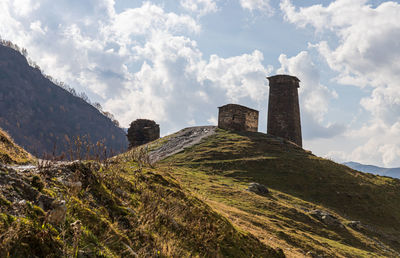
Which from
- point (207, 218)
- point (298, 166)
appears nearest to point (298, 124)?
point (298, 166)

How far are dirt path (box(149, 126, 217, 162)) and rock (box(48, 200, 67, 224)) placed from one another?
32.6 meters

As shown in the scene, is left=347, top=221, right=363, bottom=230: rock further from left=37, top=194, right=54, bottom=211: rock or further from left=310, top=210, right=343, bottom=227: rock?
left=37, top=194, right=54, bottom=211: rock

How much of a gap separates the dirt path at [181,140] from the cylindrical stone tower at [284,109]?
1235 cm

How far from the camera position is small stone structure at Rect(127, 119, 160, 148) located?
186 ft

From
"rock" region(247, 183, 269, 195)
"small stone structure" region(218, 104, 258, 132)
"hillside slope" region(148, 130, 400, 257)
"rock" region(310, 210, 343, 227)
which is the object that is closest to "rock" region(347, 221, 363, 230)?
"hillside slope" region(148, 130, 400, 257)

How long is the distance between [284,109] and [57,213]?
56714mm

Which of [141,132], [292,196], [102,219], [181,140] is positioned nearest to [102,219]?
[102,219]

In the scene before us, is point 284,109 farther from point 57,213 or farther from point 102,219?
point 57,213

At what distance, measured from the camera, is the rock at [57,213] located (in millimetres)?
4469

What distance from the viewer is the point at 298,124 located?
192 ft

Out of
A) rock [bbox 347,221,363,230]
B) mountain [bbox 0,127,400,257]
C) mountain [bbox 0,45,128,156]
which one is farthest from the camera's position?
mountain [bbox 0,45,128,156]

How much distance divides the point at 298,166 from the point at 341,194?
6.51 metres

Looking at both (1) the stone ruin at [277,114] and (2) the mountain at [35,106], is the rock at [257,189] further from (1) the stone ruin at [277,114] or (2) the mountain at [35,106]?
(2) the mountain at [35,106]

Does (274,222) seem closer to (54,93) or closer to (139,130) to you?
(139,130)
